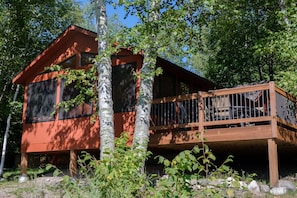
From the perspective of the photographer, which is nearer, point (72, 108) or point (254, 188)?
point (254, 188)

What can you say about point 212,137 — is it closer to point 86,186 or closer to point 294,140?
point 294,140

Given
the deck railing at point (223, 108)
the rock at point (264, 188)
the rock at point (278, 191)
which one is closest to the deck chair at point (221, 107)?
the deck railing at point (223, 108)

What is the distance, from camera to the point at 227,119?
935cm

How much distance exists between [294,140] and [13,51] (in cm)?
1165

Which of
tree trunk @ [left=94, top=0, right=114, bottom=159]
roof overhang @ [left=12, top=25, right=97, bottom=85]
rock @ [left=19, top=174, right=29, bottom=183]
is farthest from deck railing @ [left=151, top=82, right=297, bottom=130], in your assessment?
rock @ [left=19, top=174, right=29, bottom=183]

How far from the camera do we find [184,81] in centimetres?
1254

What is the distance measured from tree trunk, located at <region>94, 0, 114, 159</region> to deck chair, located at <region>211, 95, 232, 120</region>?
251 cm

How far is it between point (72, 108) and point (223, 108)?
14.5 feet

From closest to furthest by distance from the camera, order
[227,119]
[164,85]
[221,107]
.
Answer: [221,107] < [227,119] < [164,85]

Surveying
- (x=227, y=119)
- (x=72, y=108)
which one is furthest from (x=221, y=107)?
(x=72, y=108)

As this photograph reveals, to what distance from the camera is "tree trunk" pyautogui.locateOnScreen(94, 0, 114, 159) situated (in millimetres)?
7859

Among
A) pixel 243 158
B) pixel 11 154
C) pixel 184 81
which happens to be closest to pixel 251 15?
pixel 184 81

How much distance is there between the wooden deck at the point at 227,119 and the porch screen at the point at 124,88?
0.69 meters

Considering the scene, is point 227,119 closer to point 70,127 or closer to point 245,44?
point 70,127
